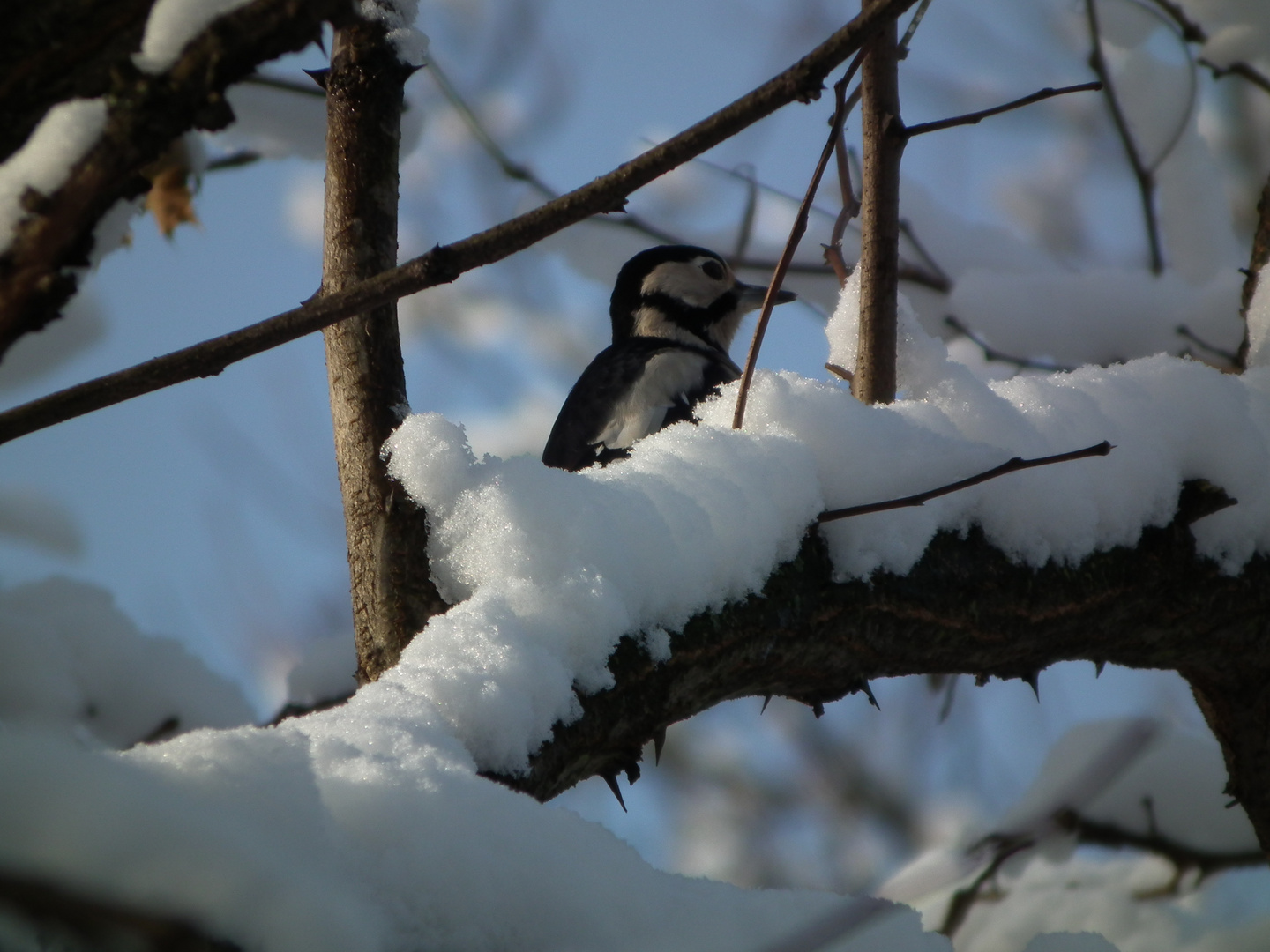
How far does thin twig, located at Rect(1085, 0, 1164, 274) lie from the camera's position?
3.15 m

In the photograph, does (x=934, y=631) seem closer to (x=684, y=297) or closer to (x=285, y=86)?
(x=285, y=86)

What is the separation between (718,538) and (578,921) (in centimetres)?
67

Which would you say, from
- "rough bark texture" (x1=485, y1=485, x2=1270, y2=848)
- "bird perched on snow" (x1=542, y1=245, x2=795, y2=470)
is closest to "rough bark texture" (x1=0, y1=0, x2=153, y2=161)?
"rough bark texture" (x1=485, y1=485, x2=1270, y2=848)

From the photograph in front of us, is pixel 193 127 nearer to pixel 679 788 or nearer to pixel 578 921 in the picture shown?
pixel 578 921

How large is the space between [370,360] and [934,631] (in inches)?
39.5

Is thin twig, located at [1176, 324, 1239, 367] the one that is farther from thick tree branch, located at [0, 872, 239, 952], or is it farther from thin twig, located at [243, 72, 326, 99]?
thick tree branch, located at [0, 872, 239, 952]

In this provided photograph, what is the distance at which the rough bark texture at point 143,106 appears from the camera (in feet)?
2.24

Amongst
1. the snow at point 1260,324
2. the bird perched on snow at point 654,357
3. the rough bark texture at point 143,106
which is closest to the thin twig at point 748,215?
the bird perched on snow at point 654,357

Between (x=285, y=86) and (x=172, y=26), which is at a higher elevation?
(x=285, y=86)

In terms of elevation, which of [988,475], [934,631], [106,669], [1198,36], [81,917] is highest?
[1198,36]

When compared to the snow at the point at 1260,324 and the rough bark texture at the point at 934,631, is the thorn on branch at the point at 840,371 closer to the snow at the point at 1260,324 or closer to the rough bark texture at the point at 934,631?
the rough bark texture at the point at 934,631

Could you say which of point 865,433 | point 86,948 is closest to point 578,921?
point 86,948

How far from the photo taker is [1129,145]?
3.43 m

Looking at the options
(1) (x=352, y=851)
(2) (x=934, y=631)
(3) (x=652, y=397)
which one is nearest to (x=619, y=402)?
(3) (x=652, y=397)
